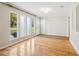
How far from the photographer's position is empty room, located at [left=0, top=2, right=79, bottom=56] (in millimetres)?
4229

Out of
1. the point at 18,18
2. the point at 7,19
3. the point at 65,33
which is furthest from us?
the point at 65,33

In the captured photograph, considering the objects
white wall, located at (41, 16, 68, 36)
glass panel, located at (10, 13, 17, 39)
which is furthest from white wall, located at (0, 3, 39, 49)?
white wall, located at (41, 16, 68, 36)

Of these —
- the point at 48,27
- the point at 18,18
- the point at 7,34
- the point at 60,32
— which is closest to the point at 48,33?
the point at 48,27

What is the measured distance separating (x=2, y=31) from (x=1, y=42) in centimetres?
49

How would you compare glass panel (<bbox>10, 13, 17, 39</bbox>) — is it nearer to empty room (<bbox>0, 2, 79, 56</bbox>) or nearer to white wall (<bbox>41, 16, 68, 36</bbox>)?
empty room (<bbox>0, 2, 79, 56</bbox>)

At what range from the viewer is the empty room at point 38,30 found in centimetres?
423

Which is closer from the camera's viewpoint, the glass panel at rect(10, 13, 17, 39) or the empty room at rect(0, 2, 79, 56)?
the empty room at rect(0, 2, 79, 56)

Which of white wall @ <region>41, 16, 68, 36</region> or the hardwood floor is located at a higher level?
white wall @ <region>41, 16, 68, 36</region>

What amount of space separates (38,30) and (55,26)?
1.81m

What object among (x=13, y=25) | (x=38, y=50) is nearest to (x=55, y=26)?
(x=13, y=25)

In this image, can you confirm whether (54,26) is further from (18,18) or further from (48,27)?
(18,18)

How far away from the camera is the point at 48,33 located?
1141 cm

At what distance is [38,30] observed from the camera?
11.3 meters

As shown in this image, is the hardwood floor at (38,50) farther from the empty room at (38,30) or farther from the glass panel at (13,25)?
the glass panel at (13,25)
